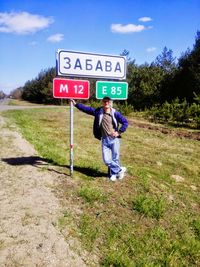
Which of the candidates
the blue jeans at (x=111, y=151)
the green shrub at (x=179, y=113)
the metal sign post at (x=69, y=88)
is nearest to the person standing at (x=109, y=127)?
the blue jeans at (x=111, y=151)

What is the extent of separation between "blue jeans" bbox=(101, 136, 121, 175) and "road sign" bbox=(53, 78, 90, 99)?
108 cm

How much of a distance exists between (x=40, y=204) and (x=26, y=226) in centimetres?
84

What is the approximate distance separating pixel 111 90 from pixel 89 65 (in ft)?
2.34

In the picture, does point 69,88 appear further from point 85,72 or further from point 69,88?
point 85,72

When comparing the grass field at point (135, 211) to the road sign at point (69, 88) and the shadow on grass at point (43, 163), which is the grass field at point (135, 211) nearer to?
the shadow on grass at point (43, 163)

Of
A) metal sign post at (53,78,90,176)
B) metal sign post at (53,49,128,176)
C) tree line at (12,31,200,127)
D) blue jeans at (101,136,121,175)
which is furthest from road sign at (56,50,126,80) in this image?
tree line at (12,31,200,127)

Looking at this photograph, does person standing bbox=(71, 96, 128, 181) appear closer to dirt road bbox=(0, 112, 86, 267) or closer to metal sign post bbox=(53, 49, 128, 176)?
metal sign post bbox=(53, 49, 128, 176)

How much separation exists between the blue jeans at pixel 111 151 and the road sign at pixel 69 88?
1.08 metres

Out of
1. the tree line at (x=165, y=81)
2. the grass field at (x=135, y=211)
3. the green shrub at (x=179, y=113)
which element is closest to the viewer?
the grass field at (x=135, y=211)

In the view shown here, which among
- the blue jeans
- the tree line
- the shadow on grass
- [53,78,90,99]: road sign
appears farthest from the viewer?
the tree line

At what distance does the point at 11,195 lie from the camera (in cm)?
609

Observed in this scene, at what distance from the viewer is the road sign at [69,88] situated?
259 inches

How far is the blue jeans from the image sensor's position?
7000 millimetres

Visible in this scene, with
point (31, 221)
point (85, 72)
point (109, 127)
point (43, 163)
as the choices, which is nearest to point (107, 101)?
point (109, 127)
